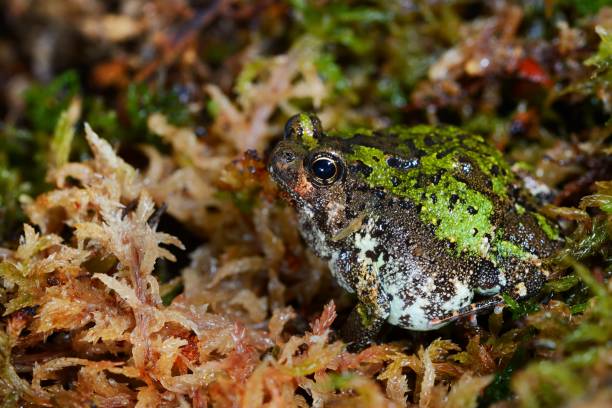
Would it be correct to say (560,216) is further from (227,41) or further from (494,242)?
(227,41)

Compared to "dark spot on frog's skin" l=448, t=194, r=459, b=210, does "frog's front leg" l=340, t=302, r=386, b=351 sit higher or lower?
lower

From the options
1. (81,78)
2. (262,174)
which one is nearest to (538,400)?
(262,174)

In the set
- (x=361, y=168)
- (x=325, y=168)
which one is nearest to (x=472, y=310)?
(x=361, y=168)

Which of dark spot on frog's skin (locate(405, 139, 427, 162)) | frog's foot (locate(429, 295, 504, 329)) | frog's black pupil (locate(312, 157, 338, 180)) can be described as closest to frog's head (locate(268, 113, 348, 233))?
frog's black pupil (locate(312, 157, 338, 180))

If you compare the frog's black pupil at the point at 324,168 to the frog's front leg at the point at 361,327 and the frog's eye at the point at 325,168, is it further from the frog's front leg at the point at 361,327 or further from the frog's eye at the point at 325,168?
the frog's front leg at the point at 361,327

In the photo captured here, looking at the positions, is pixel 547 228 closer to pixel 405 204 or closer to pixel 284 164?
pixel 405 204

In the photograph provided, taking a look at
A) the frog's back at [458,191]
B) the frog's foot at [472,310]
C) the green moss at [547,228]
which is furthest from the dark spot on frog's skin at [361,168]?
the green moss at [547,228]

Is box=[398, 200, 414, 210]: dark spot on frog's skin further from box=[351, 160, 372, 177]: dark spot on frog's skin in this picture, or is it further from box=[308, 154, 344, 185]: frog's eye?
box=[308, 154, 344, 185]: frog's eye
